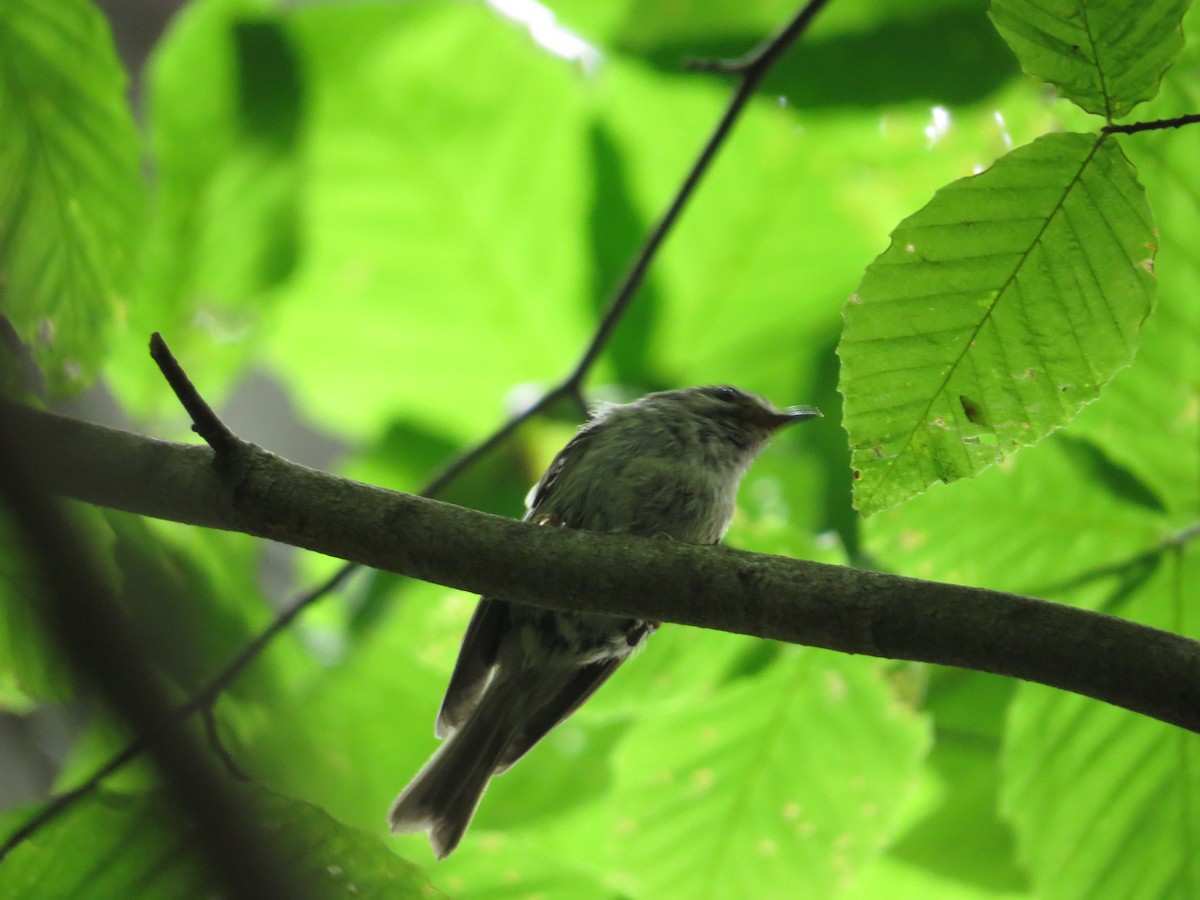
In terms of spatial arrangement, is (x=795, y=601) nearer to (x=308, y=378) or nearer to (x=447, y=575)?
(x=447, y=575)

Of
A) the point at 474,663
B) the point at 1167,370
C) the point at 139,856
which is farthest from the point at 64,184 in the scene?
the point at 1167,370

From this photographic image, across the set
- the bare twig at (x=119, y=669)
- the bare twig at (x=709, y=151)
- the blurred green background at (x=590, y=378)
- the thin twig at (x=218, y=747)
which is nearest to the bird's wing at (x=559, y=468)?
the blurred green background at (x=590, y=378)

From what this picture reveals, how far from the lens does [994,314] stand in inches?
69.2

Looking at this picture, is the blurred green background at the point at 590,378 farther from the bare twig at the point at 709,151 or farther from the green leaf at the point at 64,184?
the bare twig at the point at 709,151

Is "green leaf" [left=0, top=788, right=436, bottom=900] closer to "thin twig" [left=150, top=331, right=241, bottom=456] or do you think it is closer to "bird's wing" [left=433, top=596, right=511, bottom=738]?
"thin twig" [left=150, top=331, right=241, bottom=456]

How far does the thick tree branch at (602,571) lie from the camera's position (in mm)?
1616

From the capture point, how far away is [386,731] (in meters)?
3.63

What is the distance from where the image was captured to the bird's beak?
12.9 feet

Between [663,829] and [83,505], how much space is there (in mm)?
1826

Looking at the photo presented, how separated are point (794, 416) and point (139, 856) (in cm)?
254

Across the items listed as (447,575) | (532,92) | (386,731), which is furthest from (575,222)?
(447,575)

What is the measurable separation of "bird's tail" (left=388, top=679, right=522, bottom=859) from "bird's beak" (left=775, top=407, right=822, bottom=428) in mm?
1268

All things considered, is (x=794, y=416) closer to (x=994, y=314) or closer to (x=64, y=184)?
(x=994, y=314)

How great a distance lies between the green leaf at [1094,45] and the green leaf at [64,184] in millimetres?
1709
